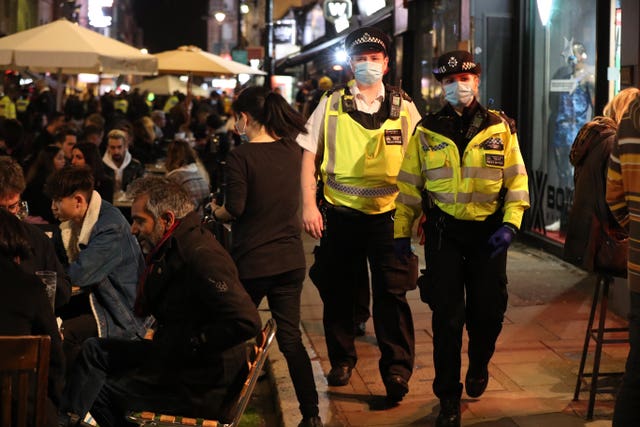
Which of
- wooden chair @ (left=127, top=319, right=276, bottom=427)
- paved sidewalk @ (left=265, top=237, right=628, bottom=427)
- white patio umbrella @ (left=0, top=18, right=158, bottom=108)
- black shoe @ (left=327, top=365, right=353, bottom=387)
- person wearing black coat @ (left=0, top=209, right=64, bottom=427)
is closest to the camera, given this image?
person wearing black coat @ (left=0, top=209, right=64, bottom=427)

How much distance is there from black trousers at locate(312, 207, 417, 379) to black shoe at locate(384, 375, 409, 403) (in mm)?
40

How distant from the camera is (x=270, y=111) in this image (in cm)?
566

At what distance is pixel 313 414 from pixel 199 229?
1461 mm

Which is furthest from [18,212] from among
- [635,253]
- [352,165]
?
[635,253]

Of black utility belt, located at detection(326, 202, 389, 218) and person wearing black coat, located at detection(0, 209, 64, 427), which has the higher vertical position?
black utility belt, located at detection(326, 202, 389, 218)

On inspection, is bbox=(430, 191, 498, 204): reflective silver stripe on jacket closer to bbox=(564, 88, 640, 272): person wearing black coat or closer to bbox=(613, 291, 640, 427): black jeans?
bbox=(564, 88, 640, 272): person wearing black coat

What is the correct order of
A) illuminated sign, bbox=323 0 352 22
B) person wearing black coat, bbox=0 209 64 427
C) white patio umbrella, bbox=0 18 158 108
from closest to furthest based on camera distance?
person wearing black coat, bbox=0 209 64 427 < white patio umbrella, bbox=0 18 158 108 < illuminated sign, bbox=323 0 352 22

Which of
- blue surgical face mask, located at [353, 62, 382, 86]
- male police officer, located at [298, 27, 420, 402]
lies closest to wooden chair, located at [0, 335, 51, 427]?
male police officer, located at [298, 27, 420, 402]

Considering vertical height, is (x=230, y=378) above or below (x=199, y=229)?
below

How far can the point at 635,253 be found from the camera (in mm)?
3957

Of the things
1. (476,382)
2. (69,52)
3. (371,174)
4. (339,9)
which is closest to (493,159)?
(371,174)

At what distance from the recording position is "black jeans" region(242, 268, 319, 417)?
5.45 metres

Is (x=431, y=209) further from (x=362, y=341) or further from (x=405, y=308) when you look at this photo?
(x=362, y=341)

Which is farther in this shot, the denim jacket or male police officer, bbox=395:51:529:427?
the denim jacket
